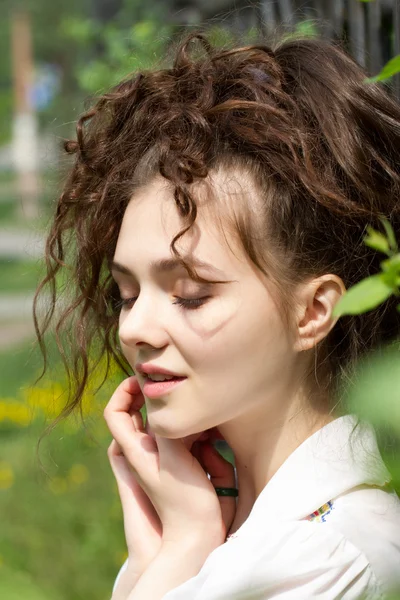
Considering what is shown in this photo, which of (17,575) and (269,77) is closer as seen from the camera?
(17,575)

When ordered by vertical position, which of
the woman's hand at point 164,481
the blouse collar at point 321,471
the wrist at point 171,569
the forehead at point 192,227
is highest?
the forehead at point 192,227

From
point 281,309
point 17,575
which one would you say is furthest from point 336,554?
point 17,575

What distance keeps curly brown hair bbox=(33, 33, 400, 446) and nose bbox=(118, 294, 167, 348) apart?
0.10 m

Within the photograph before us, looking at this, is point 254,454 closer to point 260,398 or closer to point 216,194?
point 260,398

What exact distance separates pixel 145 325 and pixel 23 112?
627 inches

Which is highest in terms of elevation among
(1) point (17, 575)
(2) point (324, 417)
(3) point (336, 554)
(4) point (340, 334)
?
(1) point (17, 575)

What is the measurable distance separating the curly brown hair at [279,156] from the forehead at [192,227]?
2 cm

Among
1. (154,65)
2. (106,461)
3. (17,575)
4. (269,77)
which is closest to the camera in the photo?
(17,575)

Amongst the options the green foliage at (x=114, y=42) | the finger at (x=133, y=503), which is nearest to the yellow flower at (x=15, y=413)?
the green foliage at (x=114, y=42)

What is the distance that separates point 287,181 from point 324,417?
1.51 ft

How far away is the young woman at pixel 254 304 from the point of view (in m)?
1.59

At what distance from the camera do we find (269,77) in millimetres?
1797

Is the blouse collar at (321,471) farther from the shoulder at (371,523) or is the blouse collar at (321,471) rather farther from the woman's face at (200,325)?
the woman's face at (200,325)

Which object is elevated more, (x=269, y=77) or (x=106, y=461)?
(x=269, y=77)
